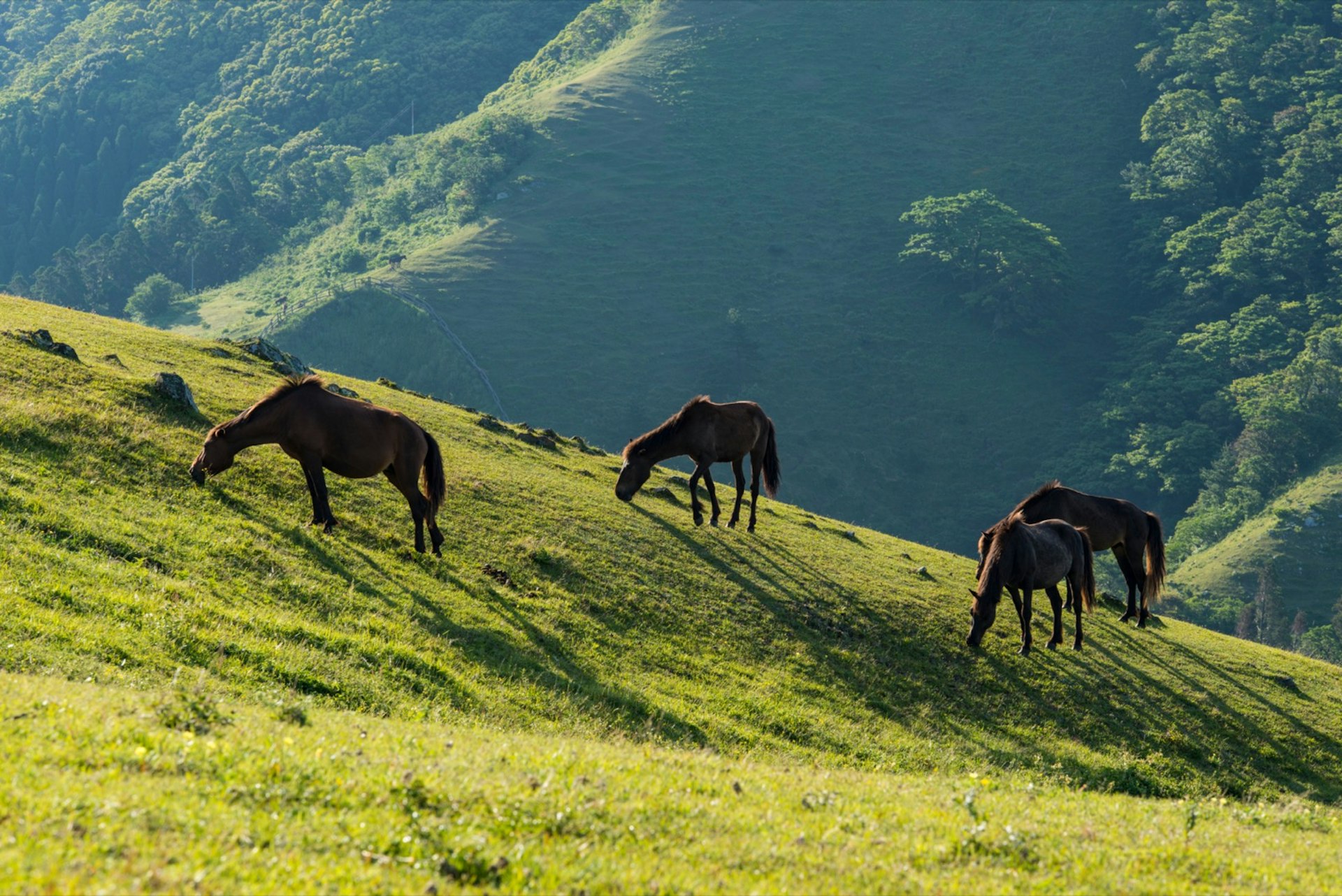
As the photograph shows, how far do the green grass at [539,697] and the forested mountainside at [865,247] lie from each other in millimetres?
62735

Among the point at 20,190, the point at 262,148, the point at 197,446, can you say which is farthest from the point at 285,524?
the point at 20,190

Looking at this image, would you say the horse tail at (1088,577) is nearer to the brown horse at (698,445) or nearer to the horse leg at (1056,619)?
the horse leg at (1056,619)

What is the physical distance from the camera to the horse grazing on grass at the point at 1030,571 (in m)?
20.6

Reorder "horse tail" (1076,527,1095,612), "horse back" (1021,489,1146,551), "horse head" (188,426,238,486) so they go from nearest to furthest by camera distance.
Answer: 1. "horse head" (188,426,238,486)
2. "horse tail" (1076,527,1095,612)
3. "horse back" (1021,489,1146,551)

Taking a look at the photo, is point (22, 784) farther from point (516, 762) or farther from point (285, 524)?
point (285, 524)

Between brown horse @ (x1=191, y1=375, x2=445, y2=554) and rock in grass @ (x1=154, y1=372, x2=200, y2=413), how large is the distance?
393 centimetres

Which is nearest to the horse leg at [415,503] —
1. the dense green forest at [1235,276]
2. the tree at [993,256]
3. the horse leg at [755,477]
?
the horse leg at [755,477]

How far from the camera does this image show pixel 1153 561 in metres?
26.9

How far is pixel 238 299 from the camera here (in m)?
130

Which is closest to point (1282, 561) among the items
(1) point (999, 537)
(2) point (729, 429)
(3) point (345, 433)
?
(2) point (729, 429)

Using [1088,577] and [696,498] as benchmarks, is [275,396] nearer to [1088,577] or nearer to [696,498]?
[696,498]

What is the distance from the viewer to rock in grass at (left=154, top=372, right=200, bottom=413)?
22156mm

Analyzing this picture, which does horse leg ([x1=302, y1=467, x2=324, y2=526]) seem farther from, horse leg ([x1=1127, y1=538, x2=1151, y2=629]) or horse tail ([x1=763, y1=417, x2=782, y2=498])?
horse leg ([x1=1127, y1=538, x2=1151, y2=629])

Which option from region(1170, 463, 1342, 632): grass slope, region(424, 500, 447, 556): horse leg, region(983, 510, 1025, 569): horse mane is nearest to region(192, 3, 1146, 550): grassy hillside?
region(1170, 463, 1342, 632): grass slope
